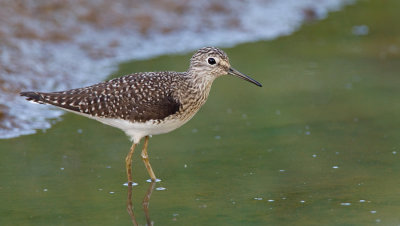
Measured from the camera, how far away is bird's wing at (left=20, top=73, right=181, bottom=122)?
30.4ft

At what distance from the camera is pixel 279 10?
19578 mm

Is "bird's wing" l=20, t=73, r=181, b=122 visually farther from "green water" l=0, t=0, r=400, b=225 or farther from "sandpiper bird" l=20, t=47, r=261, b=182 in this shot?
"green water" l=0, t=0, r=400, b=225

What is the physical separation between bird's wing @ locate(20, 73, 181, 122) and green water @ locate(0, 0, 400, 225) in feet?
2.61

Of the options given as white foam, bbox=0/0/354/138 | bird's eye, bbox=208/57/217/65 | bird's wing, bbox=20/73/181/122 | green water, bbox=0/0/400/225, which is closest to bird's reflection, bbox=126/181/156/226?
green water, bbox=0/0/400/225

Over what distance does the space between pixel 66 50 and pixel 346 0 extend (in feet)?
30.1

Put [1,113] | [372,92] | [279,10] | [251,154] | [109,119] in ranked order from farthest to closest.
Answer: [279,10]
[372,92]
[1,113]
[251,154]
[109,119]

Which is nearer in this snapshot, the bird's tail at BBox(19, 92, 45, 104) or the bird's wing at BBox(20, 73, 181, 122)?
the bird's wing at BBox(20, 73, 181, 122)

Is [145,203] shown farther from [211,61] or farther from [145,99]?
[211,61]

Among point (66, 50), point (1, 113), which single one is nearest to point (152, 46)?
point (66, 50)

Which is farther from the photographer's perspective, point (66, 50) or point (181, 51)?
point (181, 51)

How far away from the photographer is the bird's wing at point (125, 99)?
9.27 meters

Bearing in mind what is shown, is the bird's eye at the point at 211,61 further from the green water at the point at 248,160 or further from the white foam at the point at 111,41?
the white foam at the point at 111,41

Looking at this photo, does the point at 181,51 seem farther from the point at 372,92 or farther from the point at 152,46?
the point at 372,92

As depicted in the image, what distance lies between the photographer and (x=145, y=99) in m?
9.32
